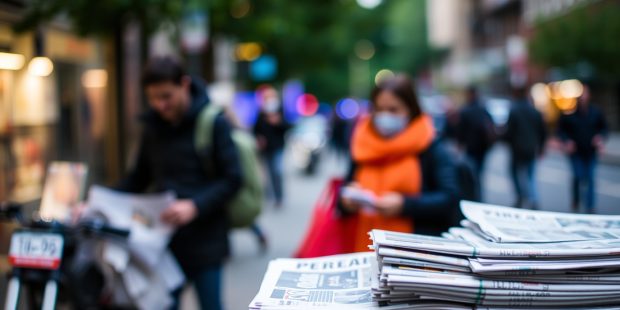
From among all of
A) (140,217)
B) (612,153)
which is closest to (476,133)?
(140,217)

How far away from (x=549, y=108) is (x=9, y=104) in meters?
33.4

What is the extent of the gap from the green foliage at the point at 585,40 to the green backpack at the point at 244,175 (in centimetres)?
2508

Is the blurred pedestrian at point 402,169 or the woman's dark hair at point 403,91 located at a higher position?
the woman's dark hair at point 403,91

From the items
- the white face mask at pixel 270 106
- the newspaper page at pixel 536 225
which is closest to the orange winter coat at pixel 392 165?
the newspaper page at pixel 536 225

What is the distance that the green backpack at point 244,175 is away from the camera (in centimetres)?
387

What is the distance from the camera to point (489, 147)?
13055mm

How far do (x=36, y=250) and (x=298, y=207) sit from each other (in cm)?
1074

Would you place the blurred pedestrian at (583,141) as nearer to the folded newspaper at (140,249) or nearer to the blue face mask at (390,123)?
the blue face mask at (390,123)

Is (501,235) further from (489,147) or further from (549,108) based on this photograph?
(549,108)

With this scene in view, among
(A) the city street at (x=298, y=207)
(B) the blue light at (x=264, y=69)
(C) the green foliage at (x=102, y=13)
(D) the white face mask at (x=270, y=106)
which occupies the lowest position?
(A) the city street at (x=298, y=207)

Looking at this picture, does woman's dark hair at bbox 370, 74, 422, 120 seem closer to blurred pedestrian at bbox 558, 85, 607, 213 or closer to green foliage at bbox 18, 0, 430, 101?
green foliage at bbox 18, 0, 430, 101

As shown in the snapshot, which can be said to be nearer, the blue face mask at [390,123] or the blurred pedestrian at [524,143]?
the blue face mask at [390,123]

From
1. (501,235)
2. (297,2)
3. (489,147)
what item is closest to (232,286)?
(501,235)

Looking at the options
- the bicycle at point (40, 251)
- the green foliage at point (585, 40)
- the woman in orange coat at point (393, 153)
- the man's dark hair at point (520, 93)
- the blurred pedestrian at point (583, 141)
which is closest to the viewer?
the bicycle at point (40, 251)
